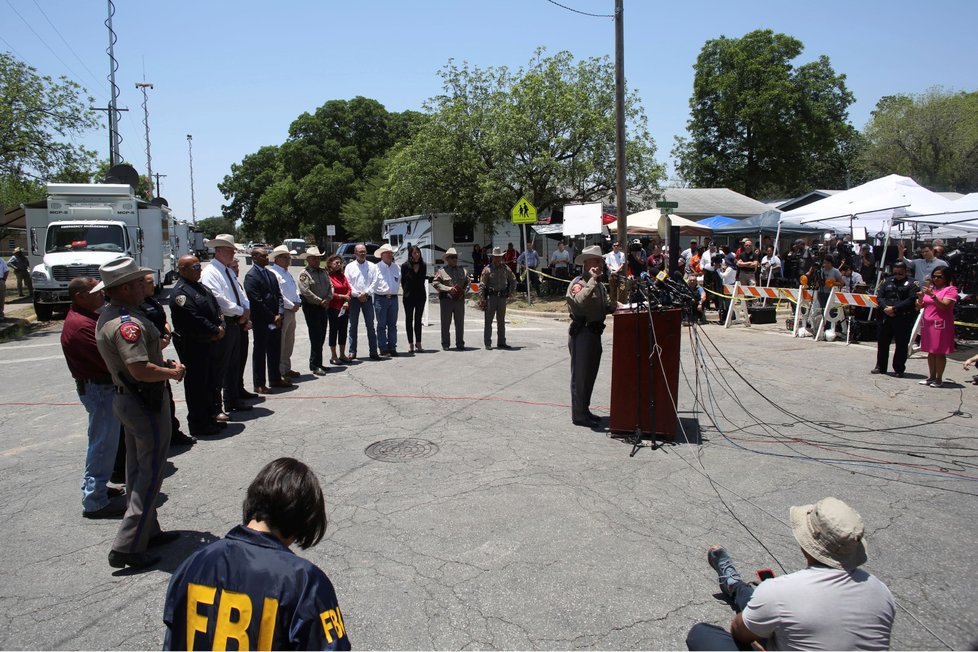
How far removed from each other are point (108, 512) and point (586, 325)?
Result: 4721mm

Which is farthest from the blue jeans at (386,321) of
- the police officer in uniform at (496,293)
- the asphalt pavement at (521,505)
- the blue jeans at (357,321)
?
the asphalt pavement at (521,505)

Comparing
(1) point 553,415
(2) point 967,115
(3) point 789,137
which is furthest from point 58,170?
(2) point 967,115

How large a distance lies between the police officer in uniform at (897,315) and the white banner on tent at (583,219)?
11874mm

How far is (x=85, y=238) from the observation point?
1948cm

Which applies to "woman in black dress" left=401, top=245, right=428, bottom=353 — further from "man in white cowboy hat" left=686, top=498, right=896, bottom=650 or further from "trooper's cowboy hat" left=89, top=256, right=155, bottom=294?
"man in white cowboy hat" left=686, top=498, right=896, bottom=650

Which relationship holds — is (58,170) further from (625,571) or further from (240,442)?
(625,571)

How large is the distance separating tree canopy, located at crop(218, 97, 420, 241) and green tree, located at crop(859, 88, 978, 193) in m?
36.4

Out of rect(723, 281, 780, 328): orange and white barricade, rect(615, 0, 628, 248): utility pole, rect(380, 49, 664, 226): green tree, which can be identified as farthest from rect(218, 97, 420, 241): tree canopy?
rect(723, 281, 780, 328): orange and white barricade

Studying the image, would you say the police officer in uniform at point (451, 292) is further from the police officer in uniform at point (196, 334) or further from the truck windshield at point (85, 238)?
the truck windshield at point (85, 238)

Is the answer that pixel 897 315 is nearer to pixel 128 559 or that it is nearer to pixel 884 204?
pixel 884 204

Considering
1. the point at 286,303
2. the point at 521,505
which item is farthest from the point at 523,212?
the point at 521,505

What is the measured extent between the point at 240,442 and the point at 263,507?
16.4 feet

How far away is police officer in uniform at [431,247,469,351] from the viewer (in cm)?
1191

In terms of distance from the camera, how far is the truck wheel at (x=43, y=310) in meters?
18.1
